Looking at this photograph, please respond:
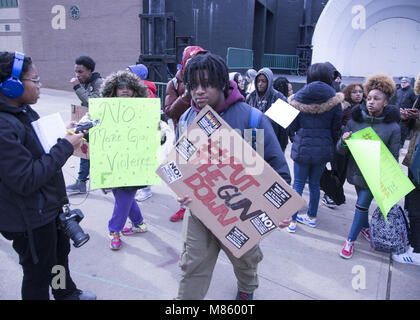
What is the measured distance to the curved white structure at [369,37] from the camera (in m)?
11.6

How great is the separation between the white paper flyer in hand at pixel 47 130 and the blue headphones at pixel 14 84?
19 centimetres

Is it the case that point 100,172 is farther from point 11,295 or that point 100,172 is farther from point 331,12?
point 331,12

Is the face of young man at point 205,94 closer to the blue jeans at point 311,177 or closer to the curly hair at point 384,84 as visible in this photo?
the curly hair at point 384,84

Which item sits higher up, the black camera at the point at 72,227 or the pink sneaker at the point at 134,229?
the black camera at the point at 72,227

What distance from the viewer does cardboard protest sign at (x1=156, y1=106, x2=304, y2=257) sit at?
181 cm

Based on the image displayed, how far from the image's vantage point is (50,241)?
6.55 ft

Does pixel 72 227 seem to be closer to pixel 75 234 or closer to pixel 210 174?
pixel 75 234

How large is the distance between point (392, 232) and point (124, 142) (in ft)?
8.93

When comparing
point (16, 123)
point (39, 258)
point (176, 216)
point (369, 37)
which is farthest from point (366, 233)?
point (369, 37)

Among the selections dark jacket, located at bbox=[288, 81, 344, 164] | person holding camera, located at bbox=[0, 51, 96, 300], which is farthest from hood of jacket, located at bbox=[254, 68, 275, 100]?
person holding camera, located at bbox=[0, 51, 96, 300]

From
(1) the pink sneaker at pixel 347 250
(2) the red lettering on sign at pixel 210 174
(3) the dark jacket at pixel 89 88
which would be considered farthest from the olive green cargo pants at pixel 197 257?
(3) the dark jacket at pixel 89 88

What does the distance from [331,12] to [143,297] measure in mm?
12104

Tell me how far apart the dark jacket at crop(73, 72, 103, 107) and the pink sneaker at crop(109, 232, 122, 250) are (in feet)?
5.72

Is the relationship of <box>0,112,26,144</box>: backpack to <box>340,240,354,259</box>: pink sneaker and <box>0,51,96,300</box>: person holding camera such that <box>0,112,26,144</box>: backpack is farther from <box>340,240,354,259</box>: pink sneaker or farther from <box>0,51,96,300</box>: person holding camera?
<box>340,240,354,259</box>: pink sneaker
